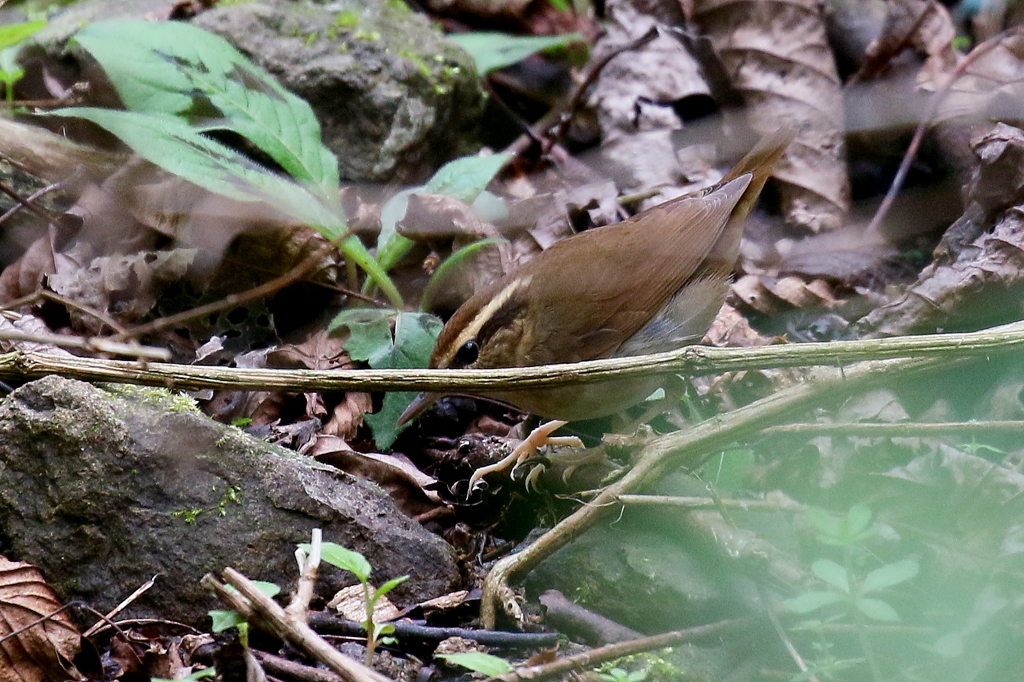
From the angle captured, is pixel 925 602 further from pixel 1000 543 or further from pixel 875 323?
pixel 875 323

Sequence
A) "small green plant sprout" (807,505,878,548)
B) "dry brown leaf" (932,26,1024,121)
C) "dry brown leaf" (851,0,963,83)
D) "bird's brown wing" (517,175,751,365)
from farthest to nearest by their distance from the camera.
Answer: "dry brown leaf" (851,0,963,83), "dry brown leaf" (932,26,1024,121), "bird's brown wing" (517,175,751,365), "small green plant sprout" (807,505,878,548)

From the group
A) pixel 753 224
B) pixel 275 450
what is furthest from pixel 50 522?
pixel 753 224

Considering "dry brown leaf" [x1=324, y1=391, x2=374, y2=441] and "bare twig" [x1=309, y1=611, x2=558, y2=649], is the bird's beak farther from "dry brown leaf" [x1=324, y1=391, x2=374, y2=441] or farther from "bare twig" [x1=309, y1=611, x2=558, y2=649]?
"bare twig" [x1=309, y1=611, x2=558, y2=649]

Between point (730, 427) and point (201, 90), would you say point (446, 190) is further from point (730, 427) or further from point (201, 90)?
point (730, 427)

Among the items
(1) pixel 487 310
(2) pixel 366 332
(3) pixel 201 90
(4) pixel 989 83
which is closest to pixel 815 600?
(1) pixel 487 310

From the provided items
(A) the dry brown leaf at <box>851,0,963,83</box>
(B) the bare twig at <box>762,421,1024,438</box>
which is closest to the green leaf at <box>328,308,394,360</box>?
(B) the bare twig at <box>762,421,1024,438</box>

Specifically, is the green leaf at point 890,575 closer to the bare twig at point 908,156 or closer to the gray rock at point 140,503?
the gray rock at point 140,503
